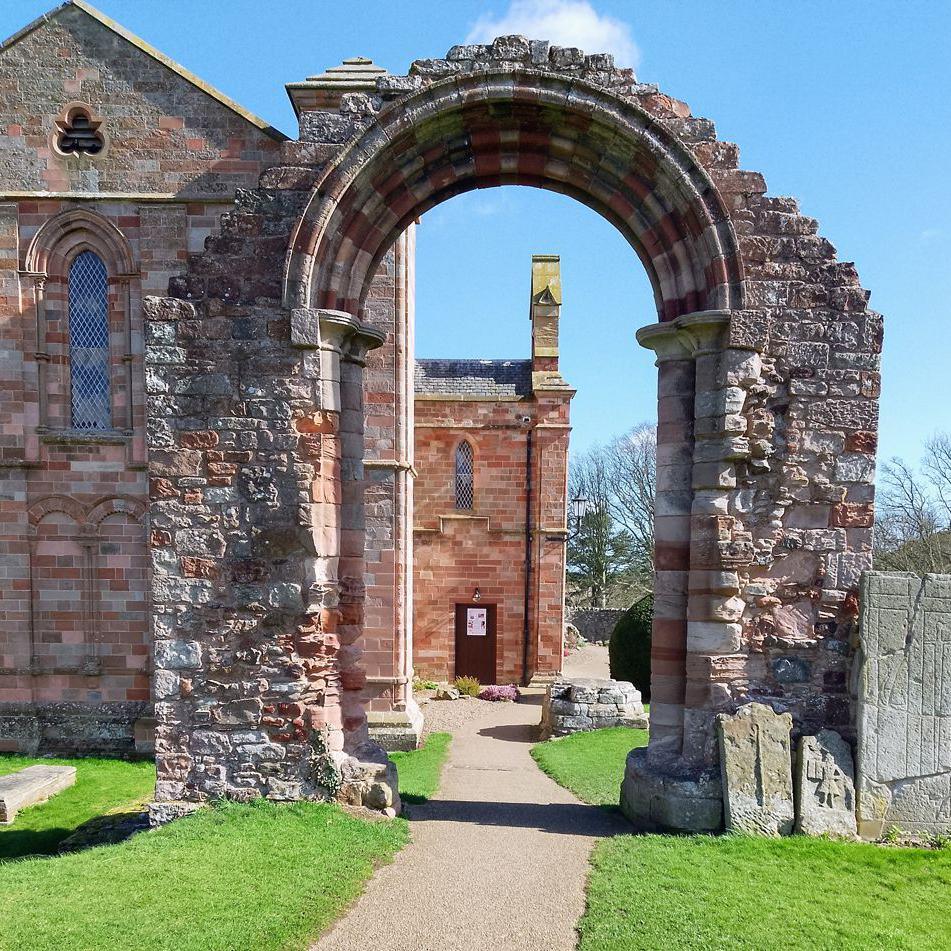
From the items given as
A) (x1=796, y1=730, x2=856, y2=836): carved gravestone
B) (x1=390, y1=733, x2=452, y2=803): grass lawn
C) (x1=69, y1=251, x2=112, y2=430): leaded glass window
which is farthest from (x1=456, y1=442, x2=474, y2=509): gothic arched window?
(x1=796, y1=730, x2=856, y2=836): carved gravestone

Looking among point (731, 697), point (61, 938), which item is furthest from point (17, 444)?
point (731, 697)

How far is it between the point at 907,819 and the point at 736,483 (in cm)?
305

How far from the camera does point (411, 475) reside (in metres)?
12.5

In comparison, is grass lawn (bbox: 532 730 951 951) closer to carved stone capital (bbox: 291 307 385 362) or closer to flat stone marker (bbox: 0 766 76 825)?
carved stone capital (bbox: 291 307 385 362)

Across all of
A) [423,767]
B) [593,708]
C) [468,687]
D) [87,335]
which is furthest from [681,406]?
[468,687]

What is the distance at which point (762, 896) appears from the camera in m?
4.29

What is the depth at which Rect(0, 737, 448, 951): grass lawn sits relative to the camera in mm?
3771

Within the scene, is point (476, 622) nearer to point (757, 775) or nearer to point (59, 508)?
point (59, 508)

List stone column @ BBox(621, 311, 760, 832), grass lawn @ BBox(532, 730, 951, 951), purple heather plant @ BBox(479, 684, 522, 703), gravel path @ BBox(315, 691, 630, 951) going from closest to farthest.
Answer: grass lawn @ BBox(532, 730, 951, 951) < gravel path @ BBox(315, 691, 630, 951) < stone column @ BBox(621, 311, 760, 832) < purple heather plant @ BBox(479, 684, 522, 703)

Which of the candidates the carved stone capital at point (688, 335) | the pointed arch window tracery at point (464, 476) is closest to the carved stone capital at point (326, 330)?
the carved stone capital at point (688, 335)

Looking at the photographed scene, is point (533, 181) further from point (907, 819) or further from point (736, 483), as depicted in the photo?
point (907, 819)

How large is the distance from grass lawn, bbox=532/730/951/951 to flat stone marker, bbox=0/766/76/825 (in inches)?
311

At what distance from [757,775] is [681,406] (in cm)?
315

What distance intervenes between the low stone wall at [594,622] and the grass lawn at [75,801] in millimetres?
21119
